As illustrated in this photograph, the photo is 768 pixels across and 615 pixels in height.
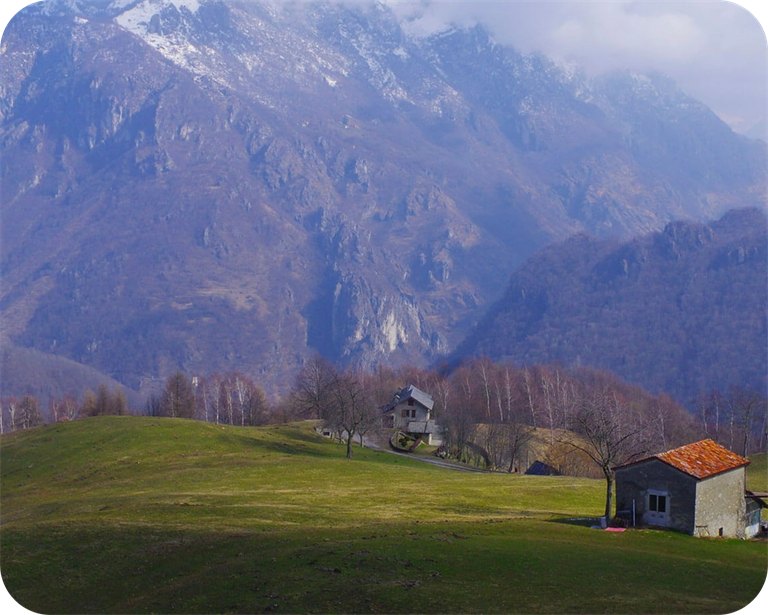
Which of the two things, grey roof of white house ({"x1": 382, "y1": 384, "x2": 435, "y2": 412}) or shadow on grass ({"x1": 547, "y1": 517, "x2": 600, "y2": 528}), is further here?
grey roof of white house ({"x1": 382, "y1": 384, "x2": 435, "y2": 412})

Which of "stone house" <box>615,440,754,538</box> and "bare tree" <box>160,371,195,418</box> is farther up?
"bare tree" <box>160,371,195,418</box>

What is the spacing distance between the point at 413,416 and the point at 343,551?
4217 inches

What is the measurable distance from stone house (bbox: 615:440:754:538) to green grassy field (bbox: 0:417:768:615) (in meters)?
2.35

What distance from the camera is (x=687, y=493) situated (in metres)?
54.0

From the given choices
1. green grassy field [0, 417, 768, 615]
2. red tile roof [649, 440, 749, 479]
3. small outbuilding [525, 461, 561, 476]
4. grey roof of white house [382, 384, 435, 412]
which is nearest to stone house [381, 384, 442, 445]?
grey roof of white house [382, 384, 435, 412]

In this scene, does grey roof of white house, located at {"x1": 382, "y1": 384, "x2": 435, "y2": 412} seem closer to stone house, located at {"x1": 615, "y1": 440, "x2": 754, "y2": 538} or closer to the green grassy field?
the green grassy field

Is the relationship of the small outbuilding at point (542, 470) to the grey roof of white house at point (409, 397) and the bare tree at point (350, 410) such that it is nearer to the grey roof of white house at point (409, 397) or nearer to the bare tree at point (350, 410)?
the bare tree at point (350, 410)

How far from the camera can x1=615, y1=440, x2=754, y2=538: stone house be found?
177 feet

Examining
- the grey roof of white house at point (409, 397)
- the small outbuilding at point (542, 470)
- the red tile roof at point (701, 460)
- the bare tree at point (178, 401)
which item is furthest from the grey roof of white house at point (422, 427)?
the red tile roof at point (701, 460)

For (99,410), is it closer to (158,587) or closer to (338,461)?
(338,461)

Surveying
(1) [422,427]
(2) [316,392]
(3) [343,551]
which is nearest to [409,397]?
(1) [422,427]

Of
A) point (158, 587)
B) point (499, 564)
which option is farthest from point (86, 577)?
point (499, 564)

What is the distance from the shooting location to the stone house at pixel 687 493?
54031 mm

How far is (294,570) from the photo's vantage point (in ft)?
135
